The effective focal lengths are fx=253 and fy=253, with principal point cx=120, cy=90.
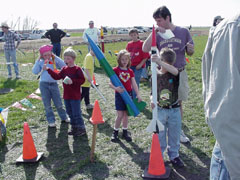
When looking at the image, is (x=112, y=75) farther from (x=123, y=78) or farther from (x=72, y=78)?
(x=72, y=78)

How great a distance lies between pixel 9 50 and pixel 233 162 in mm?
10365

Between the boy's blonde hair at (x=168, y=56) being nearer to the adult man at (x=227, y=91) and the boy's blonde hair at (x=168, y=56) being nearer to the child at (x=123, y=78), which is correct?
the child at (x=123, y=78)

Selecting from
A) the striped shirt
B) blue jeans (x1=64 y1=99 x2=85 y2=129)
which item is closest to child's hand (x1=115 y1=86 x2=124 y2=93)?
blue jeans (x1=64 y1=99 x2=85 y2=129)

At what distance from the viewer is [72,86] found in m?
4.86

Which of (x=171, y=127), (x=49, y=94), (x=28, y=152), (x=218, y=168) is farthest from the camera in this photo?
(x=49, y=94)

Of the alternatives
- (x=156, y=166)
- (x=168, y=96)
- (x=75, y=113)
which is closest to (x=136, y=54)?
(x=75, y=113)

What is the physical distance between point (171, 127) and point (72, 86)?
7.03 ft

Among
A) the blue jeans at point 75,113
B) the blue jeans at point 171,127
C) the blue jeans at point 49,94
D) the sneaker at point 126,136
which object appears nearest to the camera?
the blue jeans at point 171,127

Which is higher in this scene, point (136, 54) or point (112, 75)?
point (136, 54)

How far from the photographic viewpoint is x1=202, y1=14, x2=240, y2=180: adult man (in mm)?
A: 1140

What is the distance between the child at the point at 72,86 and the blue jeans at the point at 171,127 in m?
1.92

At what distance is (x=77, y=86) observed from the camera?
4898 mm

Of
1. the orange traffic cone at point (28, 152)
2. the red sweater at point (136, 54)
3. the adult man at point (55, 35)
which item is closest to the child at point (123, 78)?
the orange traffic cone at point (28, 152)

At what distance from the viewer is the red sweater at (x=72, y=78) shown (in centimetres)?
482
